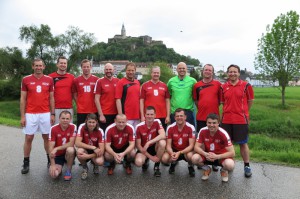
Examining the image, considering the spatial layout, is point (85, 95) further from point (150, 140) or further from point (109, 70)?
point (150, 140)

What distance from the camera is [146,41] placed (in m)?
159

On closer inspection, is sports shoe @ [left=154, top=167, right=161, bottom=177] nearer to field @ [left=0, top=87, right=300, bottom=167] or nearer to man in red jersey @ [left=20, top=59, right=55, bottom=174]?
man in red jersey @ [left=20, top=59, right=55, bottom=174]

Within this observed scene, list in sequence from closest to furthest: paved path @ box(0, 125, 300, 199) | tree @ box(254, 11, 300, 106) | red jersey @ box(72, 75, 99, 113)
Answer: paved path @ box(0, 125, 300, 199) < red jersey @ box(72, 75, 99, 113) < tree @ box(254, 11, 300, 106)

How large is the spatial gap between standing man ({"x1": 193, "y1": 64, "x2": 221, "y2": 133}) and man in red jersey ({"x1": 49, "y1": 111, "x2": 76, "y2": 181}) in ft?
8.63

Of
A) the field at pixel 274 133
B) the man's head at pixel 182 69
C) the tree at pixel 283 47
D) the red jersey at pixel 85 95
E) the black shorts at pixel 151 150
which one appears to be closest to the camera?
the black shorts at pixel 151 150

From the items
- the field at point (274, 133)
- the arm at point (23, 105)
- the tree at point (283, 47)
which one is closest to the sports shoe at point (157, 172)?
the field at point (274, 133)

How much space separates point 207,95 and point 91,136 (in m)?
2.50

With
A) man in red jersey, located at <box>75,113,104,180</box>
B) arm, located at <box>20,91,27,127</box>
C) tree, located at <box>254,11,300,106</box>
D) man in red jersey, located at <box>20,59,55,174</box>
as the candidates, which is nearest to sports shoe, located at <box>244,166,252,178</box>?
man in red jersey, located at <box>75,113,104,180</box>

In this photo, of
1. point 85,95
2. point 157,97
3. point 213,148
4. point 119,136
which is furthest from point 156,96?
point 213,148

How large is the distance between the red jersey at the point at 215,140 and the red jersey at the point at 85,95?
2440 mm

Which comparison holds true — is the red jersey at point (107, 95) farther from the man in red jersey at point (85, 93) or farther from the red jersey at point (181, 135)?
the red jersey at point (181, 135)

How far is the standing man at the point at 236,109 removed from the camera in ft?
19.0

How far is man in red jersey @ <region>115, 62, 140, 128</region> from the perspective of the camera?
644 cm

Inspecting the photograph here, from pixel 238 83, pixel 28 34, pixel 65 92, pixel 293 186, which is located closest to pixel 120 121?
pixel 65 92
